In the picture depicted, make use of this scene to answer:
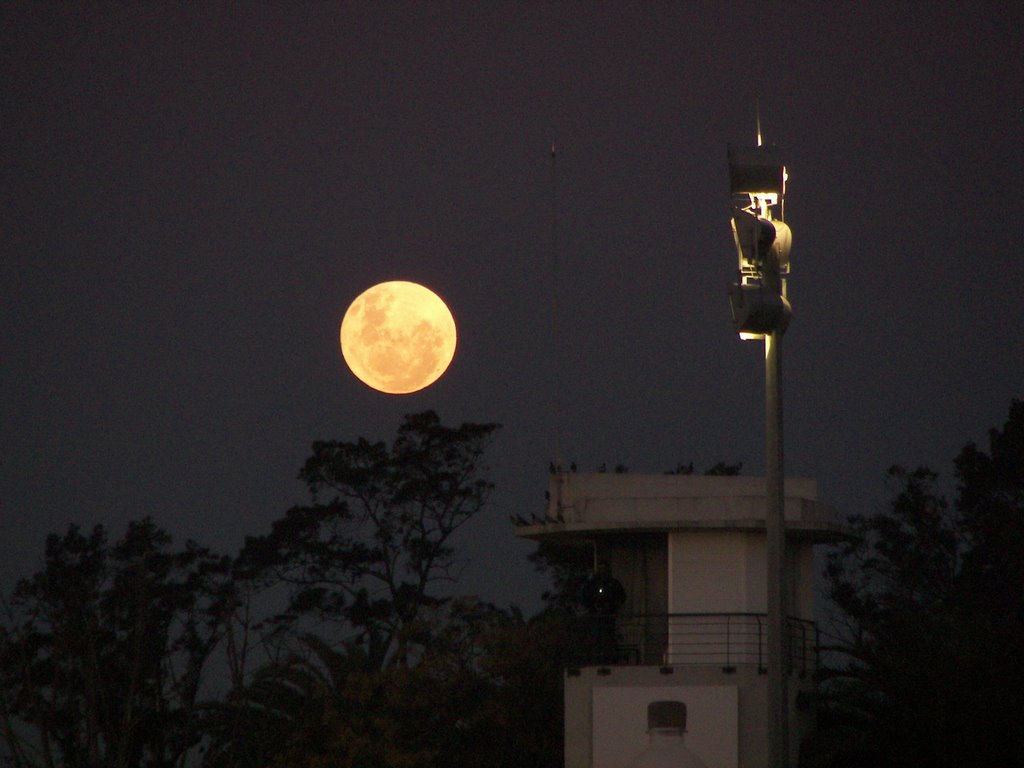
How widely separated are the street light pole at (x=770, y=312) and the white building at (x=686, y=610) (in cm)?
698

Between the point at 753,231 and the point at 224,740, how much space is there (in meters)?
18.8

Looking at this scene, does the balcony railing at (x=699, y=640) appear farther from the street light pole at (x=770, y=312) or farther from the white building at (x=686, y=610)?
the street light pole at (x=770, y=312)

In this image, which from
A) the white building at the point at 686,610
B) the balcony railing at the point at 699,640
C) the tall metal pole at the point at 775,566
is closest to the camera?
the tall metal pole at the point at 775,566

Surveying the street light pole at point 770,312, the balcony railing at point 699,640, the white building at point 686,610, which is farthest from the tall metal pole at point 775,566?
the balcony railing at point 699,640

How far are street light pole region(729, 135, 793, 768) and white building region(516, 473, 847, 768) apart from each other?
275 inches

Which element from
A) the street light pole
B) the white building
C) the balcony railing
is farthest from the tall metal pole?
the balcony railing

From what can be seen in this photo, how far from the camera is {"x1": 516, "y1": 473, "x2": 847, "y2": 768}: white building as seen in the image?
72.5 ft

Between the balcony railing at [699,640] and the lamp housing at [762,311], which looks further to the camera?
the balcony railing at [699,640]

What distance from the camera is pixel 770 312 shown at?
1470cm

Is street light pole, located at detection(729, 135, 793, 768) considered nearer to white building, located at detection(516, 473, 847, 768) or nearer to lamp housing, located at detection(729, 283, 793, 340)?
lamp housing, located at detection(729, 283, 793, 340)

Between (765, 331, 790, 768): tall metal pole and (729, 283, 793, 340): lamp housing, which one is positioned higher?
(729, 283, 793, 340): lamp housing

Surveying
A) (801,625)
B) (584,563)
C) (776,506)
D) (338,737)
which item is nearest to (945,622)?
(801,625)

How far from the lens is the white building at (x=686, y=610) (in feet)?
72.5

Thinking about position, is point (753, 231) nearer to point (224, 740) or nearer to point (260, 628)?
point (224, 740)
